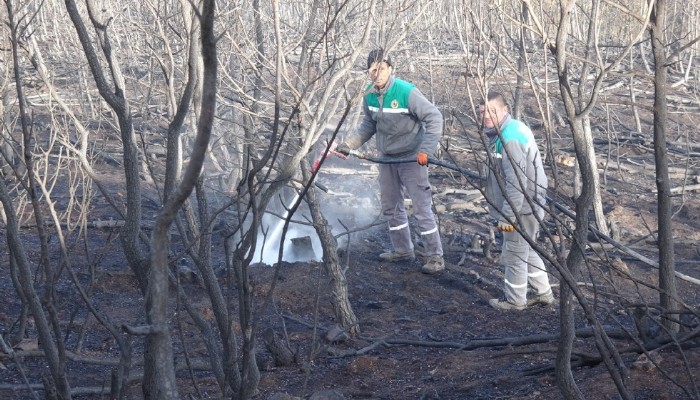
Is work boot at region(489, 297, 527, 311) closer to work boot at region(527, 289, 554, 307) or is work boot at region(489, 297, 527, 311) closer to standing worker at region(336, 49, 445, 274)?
work boot at region(527, 289, 554, 307)

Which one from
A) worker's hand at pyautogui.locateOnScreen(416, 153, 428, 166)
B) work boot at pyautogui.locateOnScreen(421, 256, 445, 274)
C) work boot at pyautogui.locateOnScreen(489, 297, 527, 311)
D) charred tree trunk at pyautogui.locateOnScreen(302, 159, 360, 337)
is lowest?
work boot at pyautogui.locateOnScreen(489, 297, 527, 311)

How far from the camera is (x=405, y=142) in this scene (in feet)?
26.9

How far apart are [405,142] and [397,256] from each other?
1.28 m

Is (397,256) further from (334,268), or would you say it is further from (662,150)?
(662,150)

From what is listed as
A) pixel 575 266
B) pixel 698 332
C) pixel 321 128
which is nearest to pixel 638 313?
pixel 698 332

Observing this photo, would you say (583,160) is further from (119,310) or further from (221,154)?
(221,154)

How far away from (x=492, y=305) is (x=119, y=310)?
A: 3223 millimetres

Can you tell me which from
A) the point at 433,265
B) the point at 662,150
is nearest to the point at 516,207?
the point at 433,265

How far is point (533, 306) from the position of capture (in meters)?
7.50

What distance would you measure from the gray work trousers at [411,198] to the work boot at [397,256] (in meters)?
0.20

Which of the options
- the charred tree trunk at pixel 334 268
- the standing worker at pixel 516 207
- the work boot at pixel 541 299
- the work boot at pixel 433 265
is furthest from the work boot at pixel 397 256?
the charred tree trunk at pixel 334 268

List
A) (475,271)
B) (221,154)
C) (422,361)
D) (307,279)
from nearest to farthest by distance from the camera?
(422,361) → (307,279) → (475,271) → (221,154)

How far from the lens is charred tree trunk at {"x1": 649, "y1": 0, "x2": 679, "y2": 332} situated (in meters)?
4.47

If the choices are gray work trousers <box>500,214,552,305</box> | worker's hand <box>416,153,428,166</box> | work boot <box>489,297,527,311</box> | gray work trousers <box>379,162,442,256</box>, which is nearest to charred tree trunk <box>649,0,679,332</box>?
gray work trousers <box>500,214,552,305</box>
